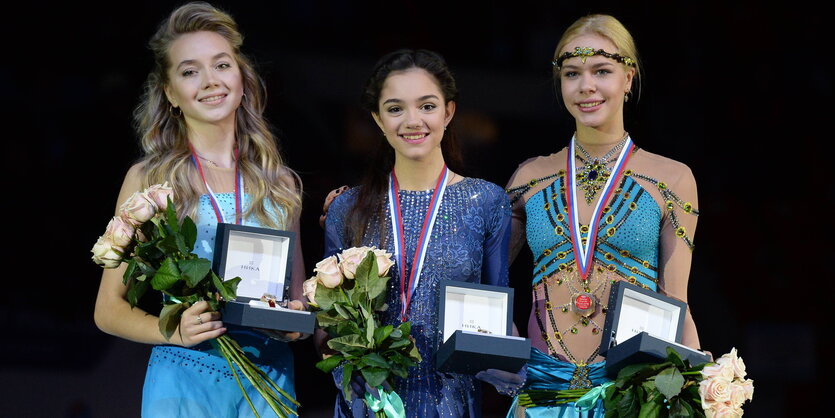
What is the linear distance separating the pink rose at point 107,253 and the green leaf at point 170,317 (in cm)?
18

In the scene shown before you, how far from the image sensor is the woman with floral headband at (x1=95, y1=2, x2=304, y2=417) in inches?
131

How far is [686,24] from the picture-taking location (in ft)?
14.8

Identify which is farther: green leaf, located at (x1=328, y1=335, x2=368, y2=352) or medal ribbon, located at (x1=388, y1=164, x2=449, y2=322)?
medal ribbon, located at (x1=388, y1=164, x2=449, y2=322)

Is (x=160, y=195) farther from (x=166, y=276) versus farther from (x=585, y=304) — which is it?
(x=585, y=304)

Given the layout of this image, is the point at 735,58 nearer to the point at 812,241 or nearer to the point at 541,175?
the point at 812,241

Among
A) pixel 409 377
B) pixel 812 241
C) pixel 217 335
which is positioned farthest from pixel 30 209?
pixel 812 241

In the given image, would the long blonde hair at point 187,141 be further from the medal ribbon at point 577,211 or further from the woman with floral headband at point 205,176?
the medal ribbon at point 577,211

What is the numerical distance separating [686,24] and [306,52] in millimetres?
1494

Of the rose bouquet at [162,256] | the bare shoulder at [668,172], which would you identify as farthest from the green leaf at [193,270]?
the bare shoulder at [668,172]

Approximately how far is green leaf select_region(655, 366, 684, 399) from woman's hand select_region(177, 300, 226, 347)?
1165 mm

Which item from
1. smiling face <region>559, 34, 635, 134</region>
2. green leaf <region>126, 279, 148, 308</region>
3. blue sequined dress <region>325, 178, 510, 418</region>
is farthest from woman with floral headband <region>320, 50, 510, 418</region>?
green leaf <region>126, 279, 148, 308</region>

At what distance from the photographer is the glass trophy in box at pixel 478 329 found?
3.01 m

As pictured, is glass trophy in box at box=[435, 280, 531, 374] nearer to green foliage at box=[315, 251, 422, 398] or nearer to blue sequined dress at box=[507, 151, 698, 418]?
green foliage at box=[315, 251, 422, 398]

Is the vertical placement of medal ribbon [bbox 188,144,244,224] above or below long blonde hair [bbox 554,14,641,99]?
below
